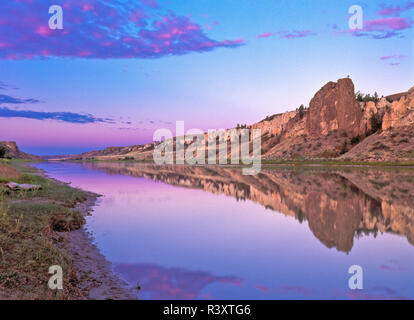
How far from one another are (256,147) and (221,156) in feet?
92.3

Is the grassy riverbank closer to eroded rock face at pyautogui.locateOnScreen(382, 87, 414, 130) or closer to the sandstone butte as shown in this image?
the sandstone butte

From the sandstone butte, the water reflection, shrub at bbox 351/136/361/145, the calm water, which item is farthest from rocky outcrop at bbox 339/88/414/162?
the water reflection

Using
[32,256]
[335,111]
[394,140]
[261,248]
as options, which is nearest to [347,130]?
[335,111]

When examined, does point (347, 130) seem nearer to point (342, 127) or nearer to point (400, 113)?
point (342, 127)

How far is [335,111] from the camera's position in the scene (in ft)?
446

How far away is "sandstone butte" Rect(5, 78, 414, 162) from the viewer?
290ft

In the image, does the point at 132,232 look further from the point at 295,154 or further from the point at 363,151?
the point at 295,154

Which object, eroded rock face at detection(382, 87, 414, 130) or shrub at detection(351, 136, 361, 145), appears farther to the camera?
shrub at detection(351, 136, 361, 145)

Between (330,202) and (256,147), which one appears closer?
(330,202)

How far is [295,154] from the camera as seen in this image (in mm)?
121938

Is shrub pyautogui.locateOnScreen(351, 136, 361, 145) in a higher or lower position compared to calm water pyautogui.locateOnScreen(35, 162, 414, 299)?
higher

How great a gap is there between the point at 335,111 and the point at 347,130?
11.8m

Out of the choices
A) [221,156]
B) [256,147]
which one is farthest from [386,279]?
[221,156]
